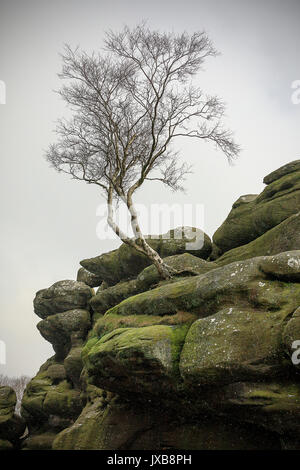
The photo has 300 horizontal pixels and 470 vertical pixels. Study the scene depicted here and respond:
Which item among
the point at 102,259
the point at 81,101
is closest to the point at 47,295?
the point at 102,259

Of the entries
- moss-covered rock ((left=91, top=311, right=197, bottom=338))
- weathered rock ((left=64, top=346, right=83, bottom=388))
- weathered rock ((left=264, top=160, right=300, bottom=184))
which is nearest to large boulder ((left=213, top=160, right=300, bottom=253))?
weathered rock ((left=264, top=160, right=300, bottom=184))

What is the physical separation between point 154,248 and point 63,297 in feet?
43.5

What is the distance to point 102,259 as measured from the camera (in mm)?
30938

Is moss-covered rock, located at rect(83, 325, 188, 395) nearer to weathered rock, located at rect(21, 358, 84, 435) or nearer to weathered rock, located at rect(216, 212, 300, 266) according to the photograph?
weathered rock, located at rect(216, 212, 300, 266)

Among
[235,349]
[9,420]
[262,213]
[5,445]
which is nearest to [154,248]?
[262,213]

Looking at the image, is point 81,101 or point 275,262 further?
point 81,101

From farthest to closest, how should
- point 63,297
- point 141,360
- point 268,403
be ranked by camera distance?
1. point 63,297
2. point 141,360
3. point 268,403

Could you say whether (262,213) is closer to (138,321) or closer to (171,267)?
(171,267)

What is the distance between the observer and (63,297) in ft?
109

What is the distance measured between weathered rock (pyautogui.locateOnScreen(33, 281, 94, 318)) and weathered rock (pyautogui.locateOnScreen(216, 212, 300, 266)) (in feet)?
64.6
